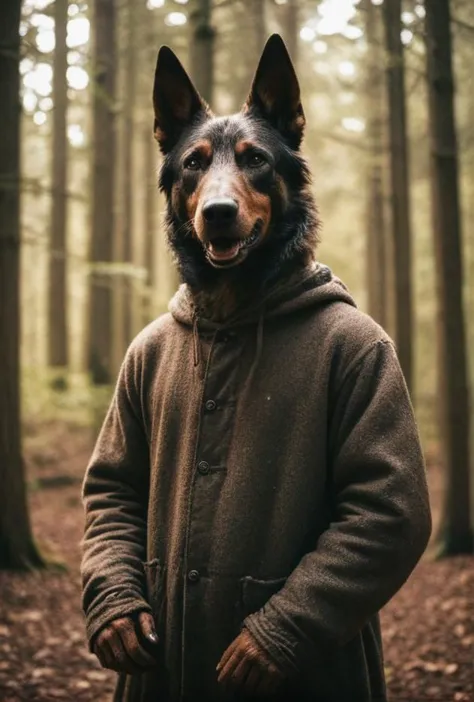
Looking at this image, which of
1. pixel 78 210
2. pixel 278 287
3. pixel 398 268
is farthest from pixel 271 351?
pixel 78 210

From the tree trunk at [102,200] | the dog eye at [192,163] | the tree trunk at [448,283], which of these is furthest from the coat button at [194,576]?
the tree trunk at [102,200]

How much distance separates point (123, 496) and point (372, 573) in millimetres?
1099

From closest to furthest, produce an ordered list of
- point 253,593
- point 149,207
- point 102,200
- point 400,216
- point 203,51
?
point 253,593 → point 203,51 → point 400,216 → point 102,200 → point 149,207

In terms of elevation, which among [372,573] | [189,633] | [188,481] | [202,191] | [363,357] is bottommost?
[189,633]

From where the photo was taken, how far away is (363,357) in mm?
2506

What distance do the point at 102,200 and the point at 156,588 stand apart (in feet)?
39.2

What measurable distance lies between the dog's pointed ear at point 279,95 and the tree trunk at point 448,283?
19.2 ft

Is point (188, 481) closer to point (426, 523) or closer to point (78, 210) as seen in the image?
point (426, 523)

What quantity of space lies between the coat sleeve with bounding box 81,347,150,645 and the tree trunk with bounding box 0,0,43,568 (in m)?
4.41

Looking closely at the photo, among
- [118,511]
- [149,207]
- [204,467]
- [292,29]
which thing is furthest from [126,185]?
[204,467]

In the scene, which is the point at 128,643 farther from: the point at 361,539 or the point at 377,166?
the point at 377,166

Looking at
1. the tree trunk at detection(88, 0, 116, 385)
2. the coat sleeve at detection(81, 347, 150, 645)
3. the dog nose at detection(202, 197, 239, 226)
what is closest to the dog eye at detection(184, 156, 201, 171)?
the dog nose at detection(202, 197, 239, 226)

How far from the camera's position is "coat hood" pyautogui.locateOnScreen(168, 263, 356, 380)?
267 centimetres

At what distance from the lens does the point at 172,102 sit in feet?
9.71
